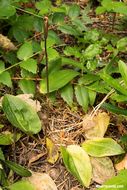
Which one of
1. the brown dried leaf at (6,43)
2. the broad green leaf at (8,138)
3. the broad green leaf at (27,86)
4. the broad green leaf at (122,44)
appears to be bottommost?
the broad green leaf at (8,138)

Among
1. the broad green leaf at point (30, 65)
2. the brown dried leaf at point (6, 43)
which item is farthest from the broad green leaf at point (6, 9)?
the broad green leaf at point (30, 65)

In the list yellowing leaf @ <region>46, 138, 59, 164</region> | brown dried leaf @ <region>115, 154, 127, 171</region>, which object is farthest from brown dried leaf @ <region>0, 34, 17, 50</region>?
brown dried leaf @ <region>115, 154, 127, 171</region>

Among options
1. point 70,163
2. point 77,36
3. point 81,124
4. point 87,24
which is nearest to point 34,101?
point 81,124

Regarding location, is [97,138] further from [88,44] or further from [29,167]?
[88,44]

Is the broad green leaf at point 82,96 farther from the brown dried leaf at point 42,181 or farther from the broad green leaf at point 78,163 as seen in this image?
the brown dried leaf at point 42,181

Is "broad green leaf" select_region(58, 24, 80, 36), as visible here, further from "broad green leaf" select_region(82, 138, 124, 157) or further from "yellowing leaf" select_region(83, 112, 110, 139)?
"broad green leaf" select_region(82, 138, 124, 157)
